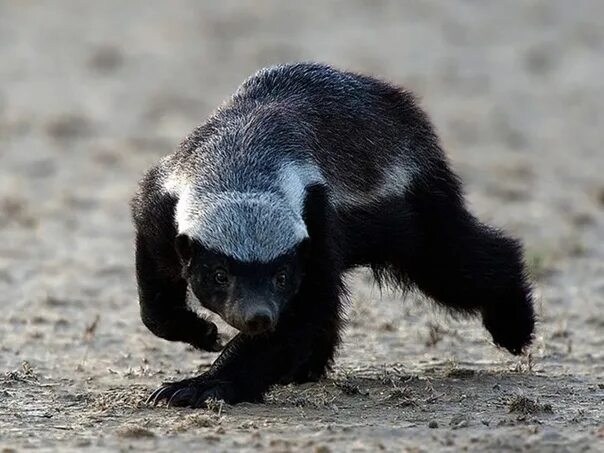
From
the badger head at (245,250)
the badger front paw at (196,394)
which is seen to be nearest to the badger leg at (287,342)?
the badger front paw at (196,394)

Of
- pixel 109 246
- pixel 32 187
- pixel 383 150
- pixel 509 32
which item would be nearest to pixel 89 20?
pixel 509 32

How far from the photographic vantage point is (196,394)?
701 centimetres

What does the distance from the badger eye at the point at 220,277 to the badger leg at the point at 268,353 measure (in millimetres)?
417

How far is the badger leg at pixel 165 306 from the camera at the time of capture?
292 inches

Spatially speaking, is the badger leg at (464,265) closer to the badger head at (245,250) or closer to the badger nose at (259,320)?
the badger head at (245,250)

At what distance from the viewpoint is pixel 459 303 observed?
8.45 meters

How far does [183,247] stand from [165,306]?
810 mm

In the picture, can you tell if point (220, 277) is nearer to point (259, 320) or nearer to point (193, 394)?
point (259, 320)

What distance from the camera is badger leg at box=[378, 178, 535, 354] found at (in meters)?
8.12

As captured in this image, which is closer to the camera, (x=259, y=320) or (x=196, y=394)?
(x=259, y=320)

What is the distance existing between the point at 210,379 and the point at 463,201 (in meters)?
1.99

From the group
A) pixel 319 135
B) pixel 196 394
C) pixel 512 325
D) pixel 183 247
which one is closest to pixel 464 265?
pixel 512 325

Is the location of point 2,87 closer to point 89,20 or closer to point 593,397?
point 89,20

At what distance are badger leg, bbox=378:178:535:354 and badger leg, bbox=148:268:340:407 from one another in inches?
35.3
